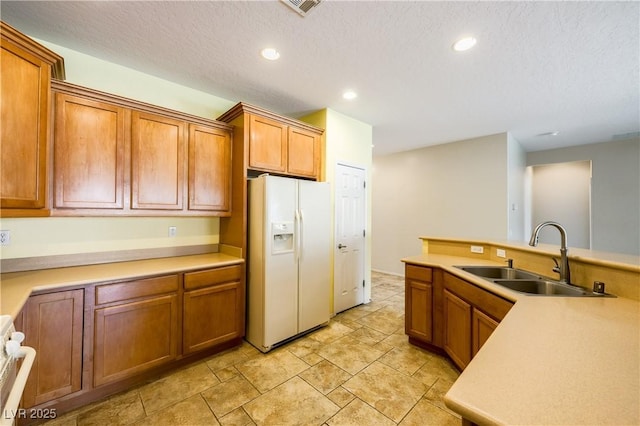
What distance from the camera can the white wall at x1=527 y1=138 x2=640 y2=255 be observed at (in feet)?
14.7

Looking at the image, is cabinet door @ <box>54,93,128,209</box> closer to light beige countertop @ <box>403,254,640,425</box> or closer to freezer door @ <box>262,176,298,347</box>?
freezer door @ <box>262,176,298,347</box>

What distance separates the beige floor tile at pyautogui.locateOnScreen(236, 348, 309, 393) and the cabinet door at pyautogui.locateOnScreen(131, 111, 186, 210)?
1611 millimetres

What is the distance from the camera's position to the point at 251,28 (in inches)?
74.3

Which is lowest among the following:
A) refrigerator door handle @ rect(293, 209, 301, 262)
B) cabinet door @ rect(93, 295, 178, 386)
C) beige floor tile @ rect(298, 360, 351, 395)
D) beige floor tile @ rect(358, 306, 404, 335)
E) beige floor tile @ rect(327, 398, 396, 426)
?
beige floor tile @ rect(298, 360, 351, 395)

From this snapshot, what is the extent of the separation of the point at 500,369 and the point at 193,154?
2750mm

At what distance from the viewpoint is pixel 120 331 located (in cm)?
194

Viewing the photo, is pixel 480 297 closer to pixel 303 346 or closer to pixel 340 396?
pixel 340 396

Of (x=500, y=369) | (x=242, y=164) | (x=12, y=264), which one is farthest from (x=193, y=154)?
(x=500, y=369)

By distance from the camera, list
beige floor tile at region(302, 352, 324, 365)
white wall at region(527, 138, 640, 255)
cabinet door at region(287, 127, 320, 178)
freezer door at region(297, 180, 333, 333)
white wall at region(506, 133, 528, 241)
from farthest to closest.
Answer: white wall at region(527, 138, 640, 255)
white wall at region(506, 133, 528, 241)
cabinet door at region(287, 127, 320, 178)
freezer door at region(297, 180, 333, 333)
beige floor tile at region(302, 352, 324, 365)

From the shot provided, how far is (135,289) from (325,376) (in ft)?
5.50

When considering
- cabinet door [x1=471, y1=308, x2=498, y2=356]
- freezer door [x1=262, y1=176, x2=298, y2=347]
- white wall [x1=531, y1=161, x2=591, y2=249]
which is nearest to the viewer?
cabinet door [x1=471, y1=308, x2=498, y2=356]

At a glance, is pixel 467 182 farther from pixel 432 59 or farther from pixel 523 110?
pixel 432 59

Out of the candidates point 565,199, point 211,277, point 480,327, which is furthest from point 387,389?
point 565,199

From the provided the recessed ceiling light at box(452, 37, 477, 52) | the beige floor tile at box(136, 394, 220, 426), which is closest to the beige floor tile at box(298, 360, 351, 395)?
the beige floor tile at box(136, 394, 220, 426)
